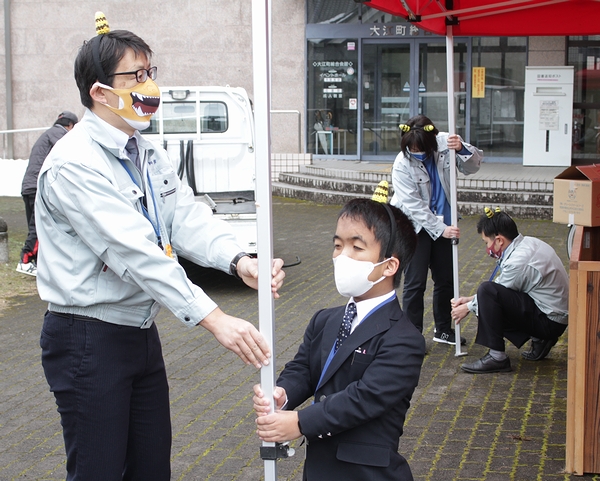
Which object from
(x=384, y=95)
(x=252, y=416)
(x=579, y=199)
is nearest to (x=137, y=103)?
(x=252, y=416)

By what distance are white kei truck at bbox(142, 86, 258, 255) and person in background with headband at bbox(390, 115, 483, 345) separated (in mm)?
3760

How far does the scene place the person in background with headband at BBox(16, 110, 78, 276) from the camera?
8883 mm

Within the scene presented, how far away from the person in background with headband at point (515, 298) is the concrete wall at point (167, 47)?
1216 centimetres

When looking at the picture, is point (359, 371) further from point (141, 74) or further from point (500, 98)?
point (500, 98)

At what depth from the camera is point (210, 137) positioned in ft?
31.2

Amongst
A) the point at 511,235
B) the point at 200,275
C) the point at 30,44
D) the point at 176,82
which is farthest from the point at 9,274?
the point at 30,44

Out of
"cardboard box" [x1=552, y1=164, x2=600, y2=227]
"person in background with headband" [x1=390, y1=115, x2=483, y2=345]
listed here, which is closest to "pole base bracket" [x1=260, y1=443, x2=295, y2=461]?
"cardboard box" [x1=552, y1=164, x2=600, y2=227]

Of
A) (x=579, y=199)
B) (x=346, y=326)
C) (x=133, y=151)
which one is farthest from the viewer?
(x=579, y=199)

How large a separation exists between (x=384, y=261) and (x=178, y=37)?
16.2 m

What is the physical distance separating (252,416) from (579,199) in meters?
2.32

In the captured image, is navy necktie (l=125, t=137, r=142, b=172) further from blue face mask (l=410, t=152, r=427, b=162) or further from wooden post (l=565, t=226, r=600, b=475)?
blue face mask (l=410, t=152, r=427, b=162)

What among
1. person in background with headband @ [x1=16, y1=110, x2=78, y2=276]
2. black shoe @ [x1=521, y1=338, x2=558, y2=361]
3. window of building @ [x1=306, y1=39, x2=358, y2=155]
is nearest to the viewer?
black shoe @ [x1=521, y1=338, x2=558, y2=361]

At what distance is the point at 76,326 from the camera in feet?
8.27

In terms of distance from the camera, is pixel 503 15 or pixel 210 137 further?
pixel 210 137
